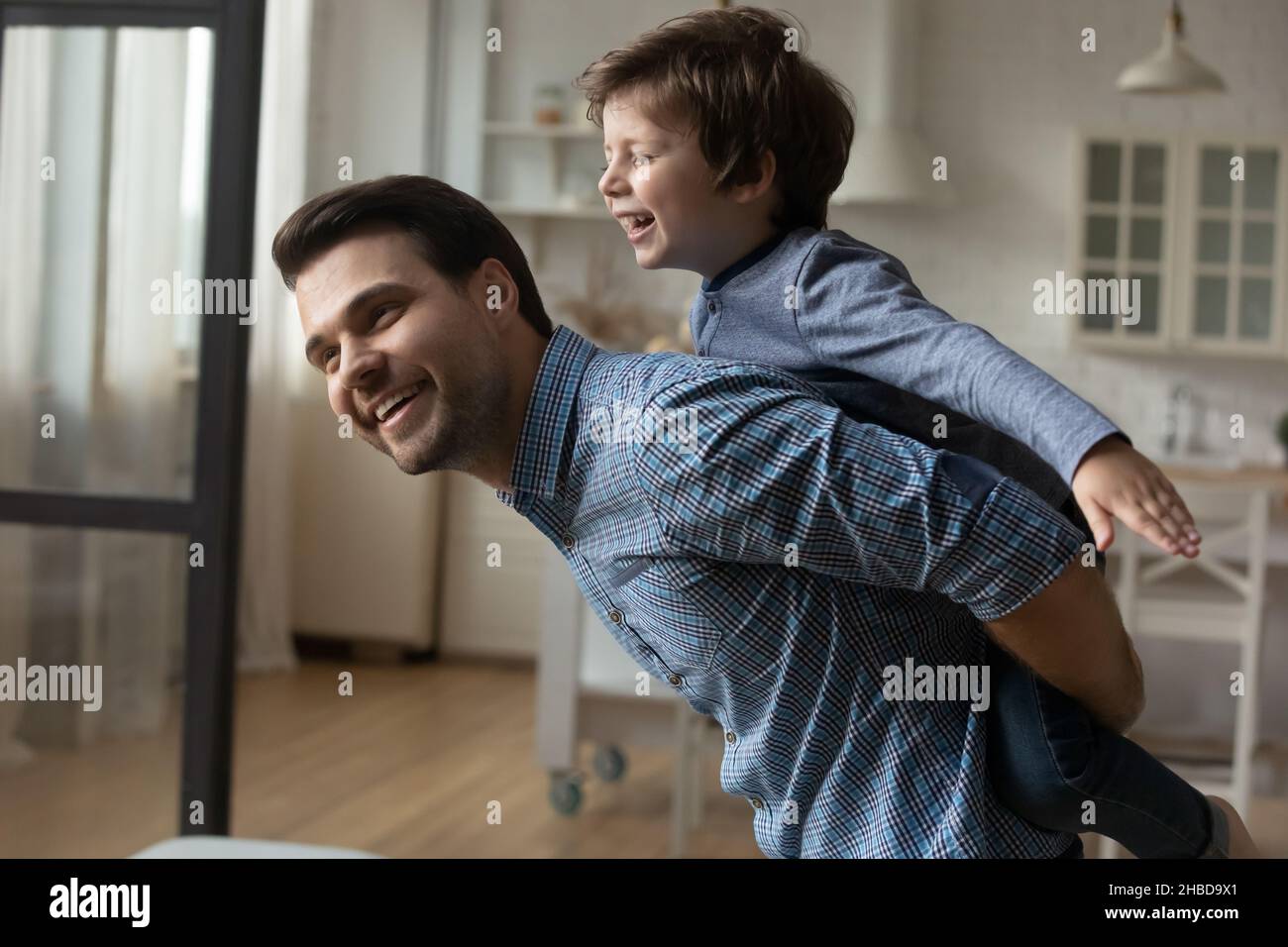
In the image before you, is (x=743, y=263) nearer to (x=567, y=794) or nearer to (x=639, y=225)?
(x=639, y=225)

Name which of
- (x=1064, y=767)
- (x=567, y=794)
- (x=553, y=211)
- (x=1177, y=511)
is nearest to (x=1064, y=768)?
(x=1064, y=767)

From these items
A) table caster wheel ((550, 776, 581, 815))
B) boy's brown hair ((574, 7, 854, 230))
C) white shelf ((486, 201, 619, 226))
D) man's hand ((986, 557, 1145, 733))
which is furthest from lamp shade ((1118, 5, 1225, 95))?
man's hand ((986, 557, 1145, 733))

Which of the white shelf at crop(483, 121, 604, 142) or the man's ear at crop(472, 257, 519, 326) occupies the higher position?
the white shelf at crop(483, 121, 604, 142)

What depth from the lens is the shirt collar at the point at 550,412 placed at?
86cm

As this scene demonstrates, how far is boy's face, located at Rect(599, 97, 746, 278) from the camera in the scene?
913 mm

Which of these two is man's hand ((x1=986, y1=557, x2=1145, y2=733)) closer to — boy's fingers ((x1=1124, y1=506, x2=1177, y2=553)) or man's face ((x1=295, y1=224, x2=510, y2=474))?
boy's fingers ((x1=1124, y1=506, x2=1177, y2=553))

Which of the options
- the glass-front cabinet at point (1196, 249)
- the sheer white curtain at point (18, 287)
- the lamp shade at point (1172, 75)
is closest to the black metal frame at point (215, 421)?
the sheer white curtain at point (18, 287)

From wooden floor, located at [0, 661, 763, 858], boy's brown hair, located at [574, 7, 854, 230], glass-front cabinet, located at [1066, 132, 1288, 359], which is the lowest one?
wooden floor, located at [0, 661, 763, 858]

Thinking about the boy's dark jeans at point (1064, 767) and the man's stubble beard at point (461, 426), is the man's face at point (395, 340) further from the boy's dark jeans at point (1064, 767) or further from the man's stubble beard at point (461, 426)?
the boy's dark jeans at point (1064, 767)

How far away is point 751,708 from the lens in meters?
0.89

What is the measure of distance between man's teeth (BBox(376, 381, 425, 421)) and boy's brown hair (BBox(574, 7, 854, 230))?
244 millimetres

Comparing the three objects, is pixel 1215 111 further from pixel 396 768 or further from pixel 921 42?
pixel 396 768

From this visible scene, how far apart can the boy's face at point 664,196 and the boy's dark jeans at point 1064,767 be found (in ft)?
0.99
